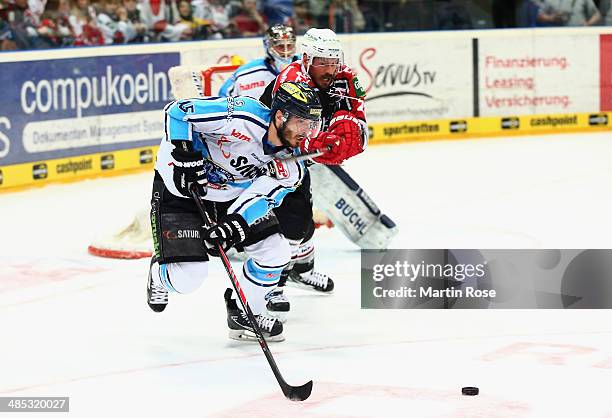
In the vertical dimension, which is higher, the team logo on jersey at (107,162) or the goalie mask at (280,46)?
the goalie mask at (280,46)

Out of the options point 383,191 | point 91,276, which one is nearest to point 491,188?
point 383,191

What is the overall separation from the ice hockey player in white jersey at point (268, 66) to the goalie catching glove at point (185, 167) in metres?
1.68

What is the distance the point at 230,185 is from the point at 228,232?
0.32 m

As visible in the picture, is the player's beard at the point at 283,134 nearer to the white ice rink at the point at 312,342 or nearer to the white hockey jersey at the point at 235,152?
the white hockey jersey at the point at 235,152

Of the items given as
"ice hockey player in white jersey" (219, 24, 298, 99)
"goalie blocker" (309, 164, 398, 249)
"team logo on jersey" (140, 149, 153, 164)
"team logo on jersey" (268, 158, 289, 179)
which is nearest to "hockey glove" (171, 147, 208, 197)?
"team logo on jersey" (268, 158, 289, 179)

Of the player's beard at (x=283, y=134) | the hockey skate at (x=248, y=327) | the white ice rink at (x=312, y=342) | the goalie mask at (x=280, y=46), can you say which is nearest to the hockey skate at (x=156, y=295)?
the white ice rink at (x=312, y=342)

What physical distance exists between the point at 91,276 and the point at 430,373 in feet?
8.15

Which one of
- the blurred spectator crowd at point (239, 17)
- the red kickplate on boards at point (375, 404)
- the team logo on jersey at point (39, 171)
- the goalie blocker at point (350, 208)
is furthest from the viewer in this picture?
the blurred spectator crowd at point (239, 17)

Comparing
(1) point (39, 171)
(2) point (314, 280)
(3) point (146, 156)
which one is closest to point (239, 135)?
(2) point (314, 280)

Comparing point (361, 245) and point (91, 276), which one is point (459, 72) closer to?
point (361, 245)

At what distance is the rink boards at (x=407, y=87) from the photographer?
980 centimetres

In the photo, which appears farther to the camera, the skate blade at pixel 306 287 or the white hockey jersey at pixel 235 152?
the skate blade at pixel 306 287

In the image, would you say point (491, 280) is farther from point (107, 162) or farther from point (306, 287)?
point (107, 162)

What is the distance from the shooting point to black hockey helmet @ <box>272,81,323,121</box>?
457 centimetres
